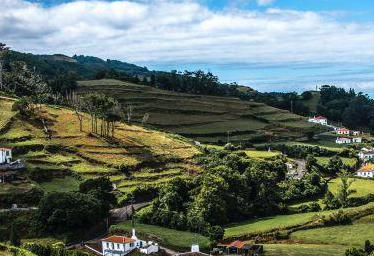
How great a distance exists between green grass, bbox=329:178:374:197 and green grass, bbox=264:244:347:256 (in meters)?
26.5

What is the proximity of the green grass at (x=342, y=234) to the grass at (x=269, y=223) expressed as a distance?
314cm

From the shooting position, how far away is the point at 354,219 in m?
80.3

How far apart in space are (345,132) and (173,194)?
101 metres

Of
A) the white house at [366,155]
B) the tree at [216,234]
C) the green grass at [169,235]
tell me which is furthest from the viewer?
the white house at [366,155]

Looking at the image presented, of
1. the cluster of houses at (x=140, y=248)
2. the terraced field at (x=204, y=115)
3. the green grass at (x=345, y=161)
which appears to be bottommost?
the cluster of houses at (x=140, y=248)

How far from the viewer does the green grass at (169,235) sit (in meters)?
67.5

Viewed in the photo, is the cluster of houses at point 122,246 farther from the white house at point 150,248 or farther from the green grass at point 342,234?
the green grass at point 342,234

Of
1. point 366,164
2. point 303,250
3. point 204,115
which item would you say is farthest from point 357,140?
point 303,250

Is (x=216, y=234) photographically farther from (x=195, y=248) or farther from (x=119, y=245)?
(x=119, y=245)

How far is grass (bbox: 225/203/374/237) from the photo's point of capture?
76.6m

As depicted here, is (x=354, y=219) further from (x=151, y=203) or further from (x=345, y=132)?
(x=345, y=132)

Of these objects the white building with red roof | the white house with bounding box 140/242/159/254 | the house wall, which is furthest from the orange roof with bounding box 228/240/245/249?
the house wall

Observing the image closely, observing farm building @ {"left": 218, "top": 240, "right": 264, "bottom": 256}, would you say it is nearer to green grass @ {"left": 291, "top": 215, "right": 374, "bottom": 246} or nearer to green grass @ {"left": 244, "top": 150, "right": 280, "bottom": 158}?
green grass @ {"left": 291, "top": 215, "right": 374, "bottom": 246}

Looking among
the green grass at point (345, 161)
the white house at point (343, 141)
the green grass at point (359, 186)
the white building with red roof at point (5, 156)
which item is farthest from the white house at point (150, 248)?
the white house at point (343, 141)
